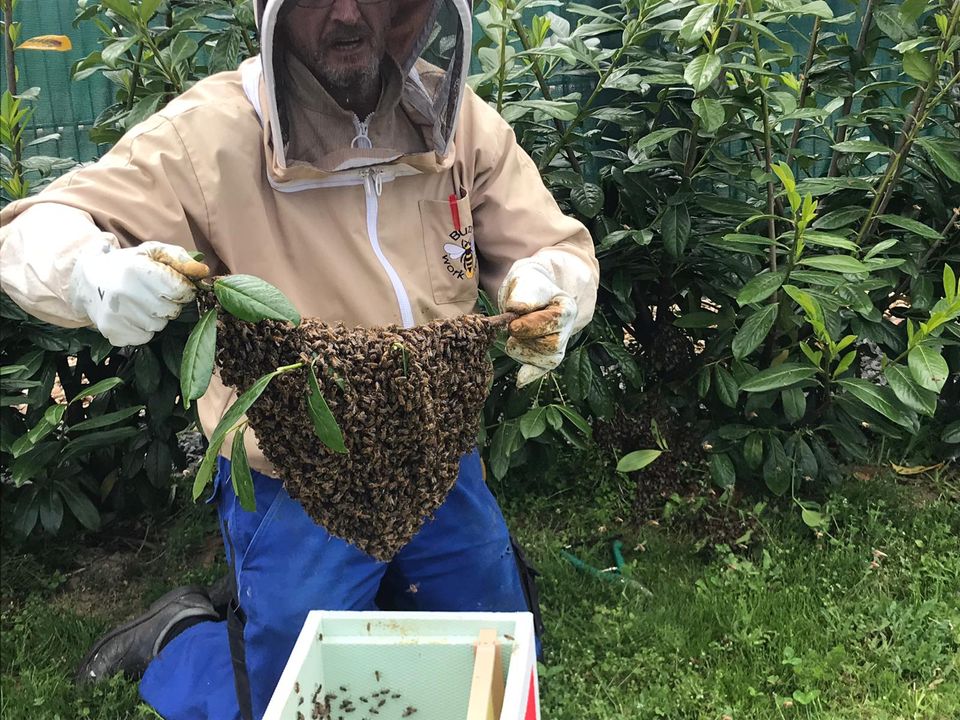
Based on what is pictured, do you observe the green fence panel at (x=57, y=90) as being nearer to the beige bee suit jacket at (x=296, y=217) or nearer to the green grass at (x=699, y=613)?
the green grass at (x=699, y=613)

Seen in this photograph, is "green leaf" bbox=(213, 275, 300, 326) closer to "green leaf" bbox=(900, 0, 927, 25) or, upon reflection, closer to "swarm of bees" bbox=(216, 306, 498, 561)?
"swarm of bees" bbox=(216, 306, 498, 561)

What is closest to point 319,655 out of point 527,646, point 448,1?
point 527,646

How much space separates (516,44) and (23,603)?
2.52 m

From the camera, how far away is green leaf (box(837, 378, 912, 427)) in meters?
2.61

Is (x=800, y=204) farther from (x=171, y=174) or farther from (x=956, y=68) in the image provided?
(x=171, y=174)

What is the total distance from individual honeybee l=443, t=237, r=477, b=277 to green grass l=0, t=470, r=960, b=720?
1.12 metres

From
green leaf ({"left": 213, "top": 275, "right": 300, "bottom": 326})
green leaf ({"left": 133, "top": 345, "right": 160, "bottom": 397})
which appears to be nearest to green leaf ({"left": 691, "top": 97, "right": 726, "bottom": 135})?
green leaf ({"left": 213, "top": 275, "right": 300, "bottom": 326})

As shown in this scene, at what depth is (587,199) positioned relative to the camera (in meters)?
2.80

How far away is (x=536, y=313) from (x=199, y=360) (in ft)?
2.27

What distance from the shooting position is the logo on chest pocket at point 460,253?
2105 mm

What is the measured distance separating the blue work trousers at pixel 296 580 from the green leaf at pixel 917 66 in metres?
1.65

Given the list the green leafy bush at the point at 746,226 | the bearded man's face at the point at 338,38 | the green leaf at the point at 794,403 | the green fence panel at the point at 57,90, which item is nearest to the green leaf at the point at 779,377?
the green leafy bush at the point at 746,226

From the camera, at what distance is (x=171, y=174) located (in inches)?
72.5

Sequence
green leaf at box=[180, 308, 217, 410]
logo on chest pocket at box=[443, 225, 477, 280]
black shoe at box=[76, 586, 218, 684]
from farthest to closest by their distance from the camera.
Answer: black shoe at box=[76, 586, 218, 684] → logo on chest pocket at box=[443, 225, 477, 280] → green leaf at box=[180, 308, 217, 410]
